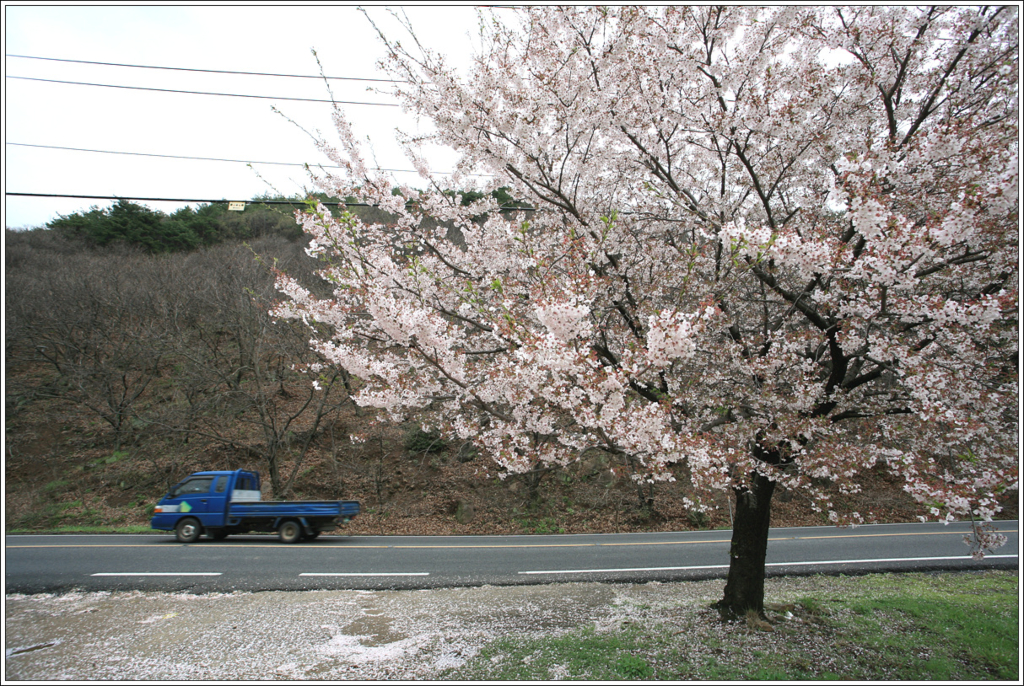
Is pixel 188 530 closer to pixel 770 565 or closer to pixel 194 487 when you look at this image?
pixel 194 487

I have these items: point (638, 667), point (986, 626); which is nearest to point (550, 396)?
point (638, 667)

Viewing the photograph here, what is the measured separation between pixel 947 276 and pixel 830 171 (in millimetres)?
1748

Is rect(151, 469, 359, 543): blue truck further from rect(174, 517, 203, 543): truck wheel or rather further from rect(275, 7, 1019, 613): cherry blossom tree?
rect(275, 7, 1019, 613): cherry blossom tree

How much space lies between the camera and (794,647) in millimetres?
5059

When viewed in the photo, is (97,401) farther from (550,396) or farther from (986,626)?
(986,626)

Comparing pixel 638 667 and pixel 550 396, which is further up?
pixel 550 396

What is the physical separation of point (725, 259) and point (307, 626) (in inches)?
253

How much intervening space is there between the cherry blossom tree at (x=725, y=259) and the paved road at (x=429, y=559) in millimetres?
4016

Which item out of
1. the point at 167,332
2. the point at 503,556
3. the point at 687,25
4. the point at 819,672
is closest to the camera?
the point at 819,672

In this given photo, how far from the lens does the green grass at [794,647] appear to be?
4527mm

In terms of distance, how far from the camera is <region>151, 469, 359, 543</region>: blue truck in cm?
1100

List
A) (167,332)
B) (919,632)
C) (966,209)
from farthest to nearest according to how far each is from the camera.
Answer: (167,332), (919,632), (966,209)

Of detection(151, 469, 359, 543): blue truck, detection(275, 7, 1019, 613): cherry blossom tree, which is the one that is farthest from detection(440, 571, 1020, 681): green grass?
detection(151, 469, 359, 543): blue truck

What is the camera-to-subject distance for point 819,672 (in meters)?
4.53
